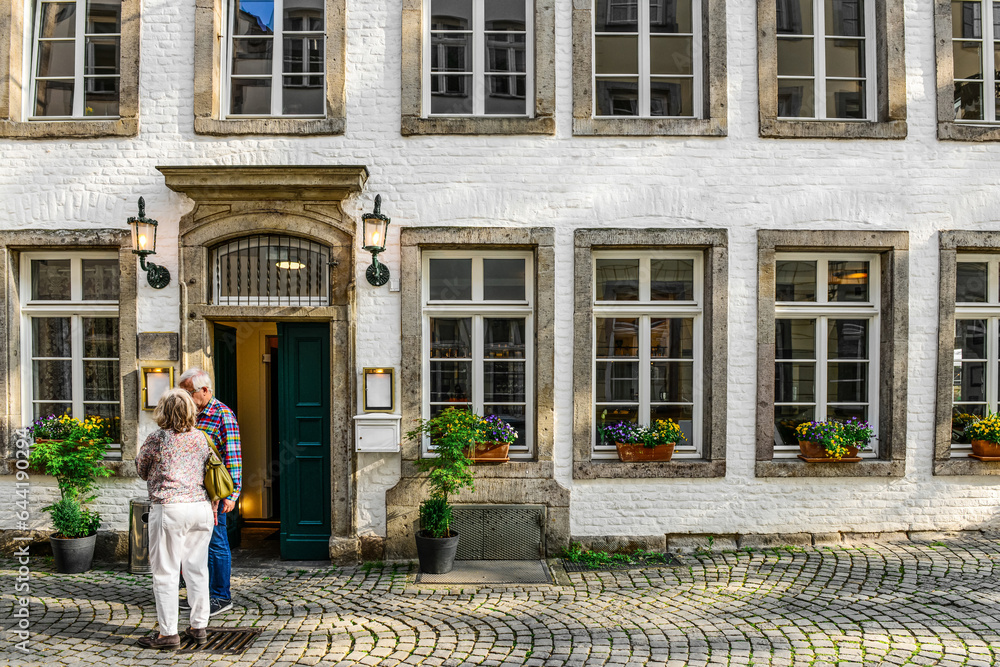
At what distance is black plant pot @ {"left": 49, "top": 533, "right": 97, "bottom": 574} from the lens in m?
5.44

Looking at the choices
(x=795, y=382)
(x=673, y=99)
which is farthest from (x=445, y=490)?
(x=673, y=99)

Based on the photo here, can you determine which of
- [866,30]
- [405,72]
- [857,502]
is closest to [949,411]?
[857,502]

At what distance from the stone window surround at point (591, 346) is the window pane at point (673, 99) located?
116 centimetres

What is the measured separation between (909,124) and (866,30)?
99 cm

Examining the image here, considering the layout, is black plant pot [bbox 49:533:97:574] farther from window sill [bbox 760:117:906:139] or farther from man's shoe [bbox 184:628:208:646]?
window sill [bbox 760:117:906:139]

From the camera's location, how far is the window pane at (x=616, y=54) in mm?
6203

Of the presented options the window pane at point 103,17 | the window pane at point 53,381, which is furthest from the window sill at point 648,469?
the window pane at point 103,17

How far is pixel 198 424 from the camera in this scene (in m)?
4.42

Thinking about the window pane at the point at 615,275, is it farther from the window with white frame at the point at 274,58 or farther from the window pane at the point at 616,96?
the window with white frame at the point at 274,58

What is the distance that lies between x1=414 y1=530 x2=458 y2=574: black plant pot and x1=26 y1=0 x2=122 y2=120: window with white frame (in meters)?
4.80

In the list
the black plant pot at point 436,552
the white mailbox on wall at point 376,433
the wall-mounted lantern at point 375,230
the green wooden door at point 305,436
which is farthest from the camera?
the green wooden door at point 305,436

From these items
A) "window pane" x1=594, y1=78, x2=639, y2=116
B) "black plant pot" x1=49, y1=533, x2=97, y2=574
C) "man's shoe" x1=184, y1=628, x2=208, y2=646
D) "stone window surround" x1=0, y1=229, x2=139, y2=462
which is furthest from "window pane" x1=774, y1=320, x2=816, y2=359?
"black plant pot" x1=49, y1=533, x2=97, y2=574

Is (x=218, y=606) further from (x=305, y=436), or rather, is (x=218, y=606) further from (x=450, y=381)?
(x=450, y=381)

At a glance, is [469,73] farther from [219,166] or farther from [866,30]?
[866,30]
